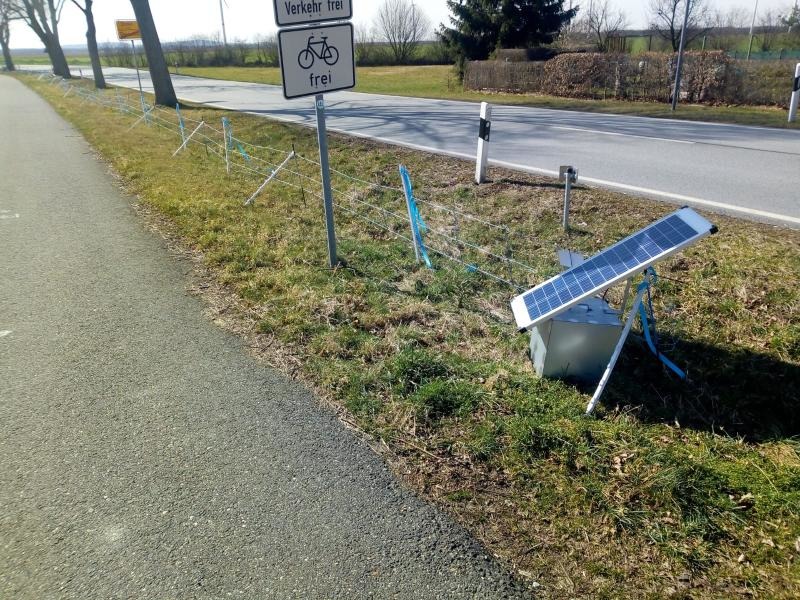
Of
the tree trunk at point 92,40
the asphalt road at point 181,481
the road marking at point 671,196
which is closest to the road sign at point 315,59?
the asphalt road at point 181,481

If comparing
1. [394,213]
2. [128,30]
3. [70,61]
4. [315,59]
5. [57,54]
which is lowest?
[394,213]

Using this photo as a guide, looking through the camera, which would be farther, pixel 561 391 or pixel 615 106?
pixel 615 106

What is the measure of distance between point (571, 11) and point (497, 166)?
22.2 metres

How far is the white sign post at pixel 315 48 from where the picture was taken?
5.09 metres

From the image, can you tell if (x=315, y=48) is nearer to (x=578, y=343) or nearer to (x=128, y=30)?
(x=578, y=343)

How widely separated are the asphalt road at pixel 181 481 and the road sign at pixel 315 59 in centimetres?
234

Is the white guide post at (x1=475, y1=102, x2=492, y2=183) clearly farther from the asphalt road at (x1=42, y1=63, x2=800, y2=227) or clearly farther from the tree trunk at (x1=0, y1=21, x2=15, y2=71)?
the tree trunk at (x1=0, y1=21, x2=15, y2=71)

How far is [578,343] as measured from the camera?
12.6 feet

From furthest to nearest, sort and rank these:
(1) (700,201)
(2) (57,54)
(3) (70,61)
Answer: (3) (70,61) → (2) (57,54) → (1) (700,201)

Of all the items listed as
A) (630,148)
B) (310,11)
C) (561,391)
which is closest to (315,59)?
(310,11)

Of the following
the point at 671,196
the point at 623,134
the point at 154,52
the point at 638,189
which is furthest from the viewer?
the point at 154,52

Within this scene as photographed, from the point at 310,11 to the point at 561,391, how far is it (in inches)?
157

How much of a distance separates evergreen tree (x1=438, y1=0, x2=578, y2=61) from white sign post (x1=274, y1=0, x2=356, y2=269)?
24504mm

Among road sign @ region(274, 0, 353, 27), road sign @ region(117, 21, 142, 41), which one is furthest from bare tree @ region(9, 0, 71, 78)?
road sign @ region(274, 0, 353, 27)
